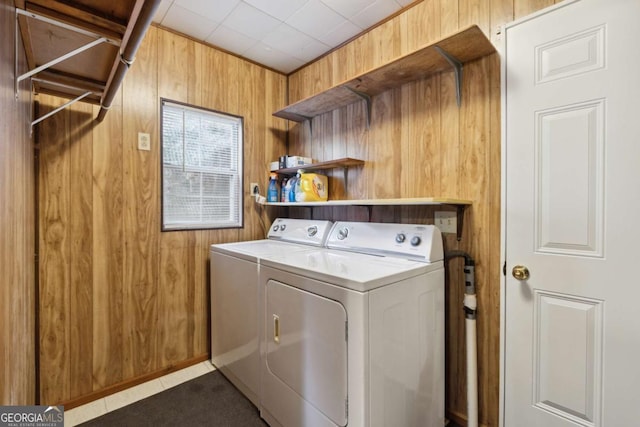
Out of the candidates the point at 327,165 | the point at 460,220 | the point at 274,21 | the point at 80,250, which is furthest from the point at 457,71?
the point at 80,250

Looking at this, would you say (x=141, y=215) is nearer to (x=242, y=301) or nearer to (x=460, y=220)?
(x=242, y=301)

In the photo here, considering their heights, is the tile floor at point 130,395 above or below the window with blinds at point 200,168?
below

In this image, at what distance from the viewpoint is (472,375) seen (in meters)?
1.55

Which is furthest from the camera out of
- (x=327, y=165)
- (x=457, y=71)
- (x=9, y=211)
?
(x=327, y=165)

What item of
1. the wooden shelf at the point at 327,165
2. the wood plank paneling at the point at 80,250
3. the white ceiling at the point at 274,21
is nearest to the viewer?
the wood plank paneling at the point at 80,250

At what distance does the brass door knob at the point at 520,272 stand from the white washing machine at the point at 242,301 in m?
1.16

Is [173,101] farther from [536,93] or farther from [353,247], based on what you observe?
[536,93]

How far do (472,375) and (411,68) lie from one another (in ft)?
5.69

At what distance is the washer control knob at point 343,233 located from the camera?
2.00 meters

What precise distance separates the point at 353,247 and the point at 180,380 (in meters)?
1.58

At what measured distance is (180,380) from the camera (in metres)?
2.12

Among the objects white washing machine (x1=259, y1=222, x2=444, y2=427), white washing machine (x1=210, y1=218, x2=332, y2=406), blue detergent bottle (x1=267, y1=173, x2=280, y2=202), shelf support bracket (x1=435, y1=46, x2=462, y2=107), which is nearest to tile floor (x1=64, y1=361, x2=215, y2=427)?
white washing machine (x1=210, y1=218, x2=332, y2=406)

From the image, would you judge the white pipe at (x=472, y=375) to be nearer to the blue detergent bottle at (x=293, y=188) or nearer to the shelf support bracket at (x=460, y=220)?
the shelf support bracket at (x=460, y=220)
